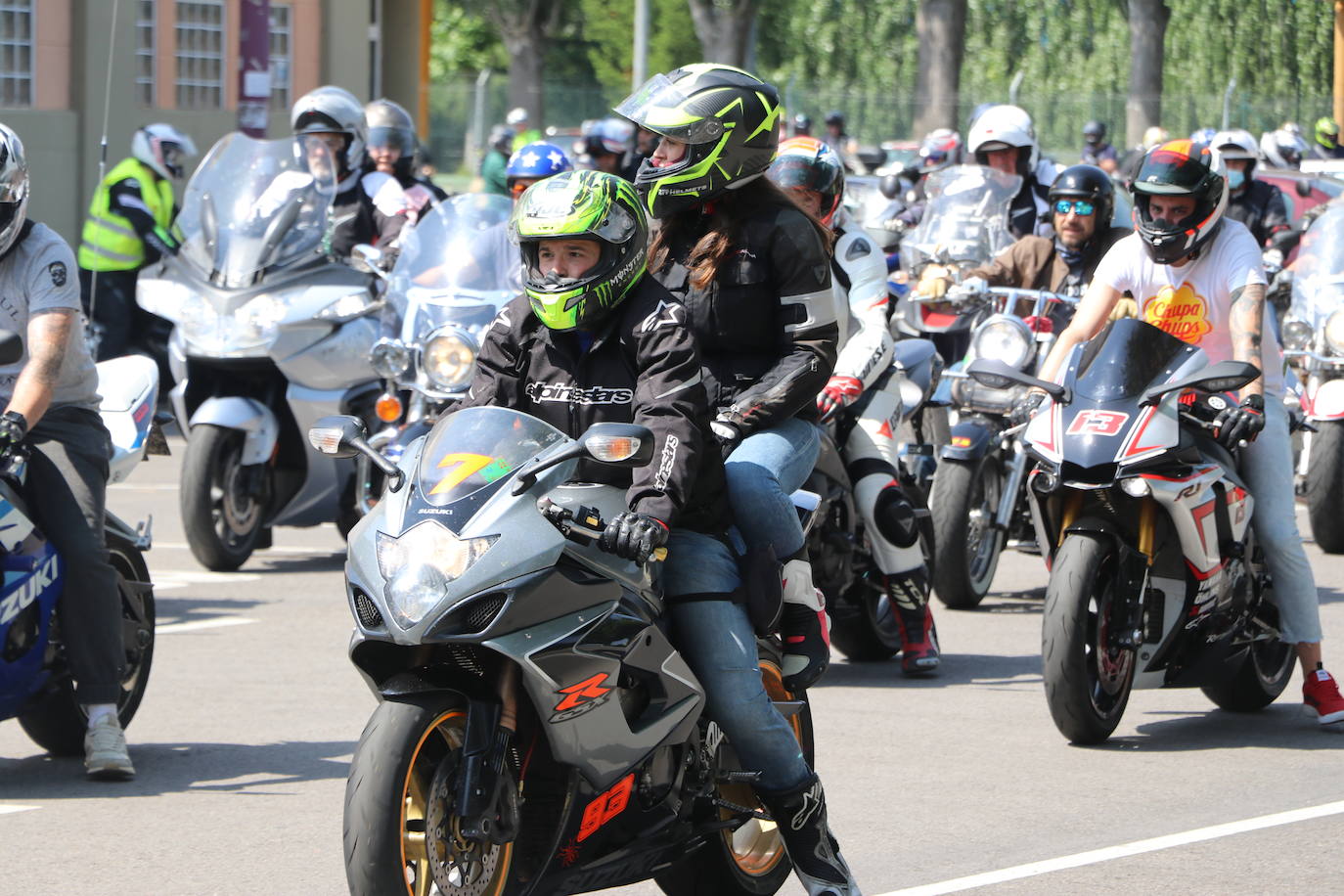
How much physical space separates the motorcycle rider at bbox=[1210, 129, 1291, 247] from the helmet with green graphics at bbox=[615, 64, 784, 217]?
10.5 meters

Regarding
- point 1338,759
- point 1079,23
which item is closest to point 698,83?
point 1338,759

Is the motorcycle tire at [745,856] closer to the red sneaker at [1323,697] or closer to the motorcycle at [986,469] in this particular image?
the red sneaker at [1323,697]

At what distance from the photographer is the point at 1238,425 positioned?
24.0 feet

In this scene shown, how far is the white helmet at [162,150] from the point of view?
53.8 feet

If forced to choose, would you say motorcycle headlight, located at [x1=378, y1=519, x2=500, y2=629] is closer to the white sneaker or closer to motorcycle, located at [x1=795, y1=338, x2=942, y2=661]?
the white sneaker

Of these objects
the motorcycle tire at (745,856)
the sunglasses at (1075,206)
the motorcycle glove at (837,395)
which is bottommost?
the motorcycle tire at (745,856)

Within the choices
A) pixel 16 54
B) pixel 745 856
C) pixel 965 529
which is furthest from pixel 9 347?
pixel 16 54

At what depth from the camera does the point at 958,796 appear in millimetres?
6816

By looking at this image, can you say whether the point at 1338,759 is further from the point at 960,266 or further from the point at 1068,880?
the point at 960,266

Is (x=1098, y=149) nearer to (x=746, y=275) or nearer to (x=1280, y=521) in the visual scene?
(x=1280, y=521)

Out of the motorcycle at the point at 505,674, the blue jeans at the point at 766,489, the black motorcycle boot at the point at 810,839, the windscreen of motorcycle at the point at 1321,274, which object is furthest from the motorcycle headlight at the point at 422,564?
the windscreen of motorcycle at the point at 1321,274

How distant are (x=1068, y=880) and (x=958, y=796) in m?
1.00

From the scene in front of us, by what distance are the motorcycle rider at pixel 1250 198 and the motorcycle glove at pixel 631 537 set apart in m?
11.7

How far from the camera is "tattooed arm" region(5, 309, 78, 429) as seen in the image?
6609mm
